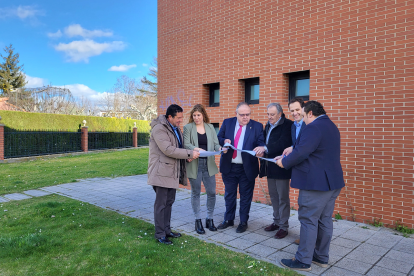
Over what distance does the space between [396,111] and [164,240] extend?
4.04 meters

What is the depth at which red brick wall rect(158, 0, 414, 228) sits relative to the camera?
4.47 metres

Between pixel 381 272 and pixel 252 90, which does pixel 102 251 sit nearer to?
pixel 381 272

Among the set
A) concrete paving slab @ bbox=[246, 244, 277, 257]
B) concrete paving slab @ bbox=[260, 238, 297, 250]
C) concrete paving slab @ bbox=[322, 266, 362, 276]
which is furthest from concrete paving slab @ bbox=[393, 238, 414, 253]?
concrete paving slab @ bbox=[246, 244, 277, 257]

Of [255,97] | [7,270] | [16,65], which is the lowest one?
[7,270]

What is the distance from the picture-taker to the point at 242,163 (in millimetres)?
4438

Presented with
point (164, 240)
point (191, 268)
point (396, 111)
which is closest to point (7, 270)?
point (164, 240)

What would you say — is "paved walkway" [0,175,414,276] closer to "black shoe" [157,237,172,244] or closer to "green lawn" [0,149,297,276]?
"green lawn" [0,149,297,276]

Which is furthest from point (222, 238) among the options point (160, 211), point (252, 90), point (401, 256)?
point (252, 90)

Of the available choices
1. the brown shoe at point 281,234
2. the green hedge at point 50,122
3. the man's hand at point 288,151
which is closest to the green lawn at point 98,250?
the brown shoe at point 281,234

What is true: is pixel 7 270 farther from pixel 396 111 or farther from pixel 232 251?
pixel 396 111

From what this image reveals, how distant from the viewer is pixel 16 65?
140 feet

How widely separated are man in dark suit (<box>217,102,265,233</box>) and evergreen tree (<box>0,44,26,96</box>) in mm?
44050

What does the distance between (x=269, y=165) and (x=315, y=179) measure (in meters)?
1.25

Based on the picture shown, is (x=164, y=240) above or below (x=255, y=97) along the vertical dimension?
below
